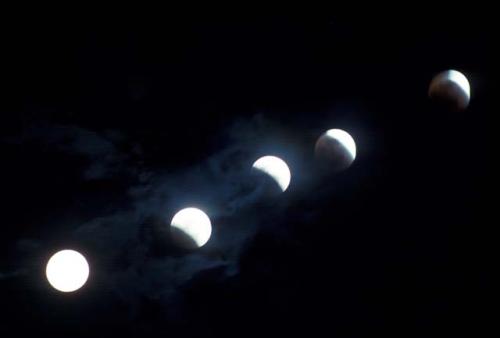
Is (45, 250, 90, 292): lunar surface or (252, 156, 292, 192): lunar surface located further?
(252, 156, 292, 192): lunar surface

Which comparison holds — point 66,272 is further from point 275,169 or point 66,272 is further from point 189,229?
point 275,169

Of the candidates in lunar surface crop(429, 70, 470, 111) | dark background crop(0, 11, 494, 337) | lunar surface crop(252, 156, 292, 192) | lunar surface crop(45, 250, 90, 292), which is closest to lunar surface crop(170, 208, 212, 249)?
dark background crop(0, 11, 494, 337)

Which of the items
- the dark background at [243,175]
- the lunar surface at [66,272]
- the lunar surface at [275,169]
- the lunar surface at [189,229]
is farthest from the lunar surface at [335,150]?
the lunar surface at [66,272]

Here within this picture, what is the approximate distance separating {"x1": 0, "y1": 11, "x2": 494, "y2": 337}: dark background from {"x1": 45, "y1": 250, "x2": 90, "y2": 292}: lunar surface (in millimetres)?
403

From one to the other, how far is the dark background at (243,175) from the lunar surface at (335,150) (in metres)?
0.38

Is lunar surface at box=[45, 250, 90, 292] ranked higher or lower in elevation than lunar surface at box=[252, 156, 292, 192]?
lower

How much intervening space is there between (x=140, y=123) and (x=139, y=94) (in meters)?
0.21

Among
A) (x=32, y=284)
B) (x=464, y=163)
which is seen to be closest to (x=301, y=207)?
(x=464, y=163)

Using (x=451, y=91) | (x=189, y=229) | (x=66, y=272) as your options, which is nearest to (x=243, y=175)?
(x=189, y=229)

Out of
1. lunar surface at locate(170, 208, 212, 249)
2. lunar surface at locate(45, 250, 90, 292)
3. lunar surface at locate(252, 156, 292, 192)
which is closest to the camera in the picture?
lunar surface at locate(45, 250, 90, 292)

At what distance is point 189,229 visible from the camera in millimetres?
3641

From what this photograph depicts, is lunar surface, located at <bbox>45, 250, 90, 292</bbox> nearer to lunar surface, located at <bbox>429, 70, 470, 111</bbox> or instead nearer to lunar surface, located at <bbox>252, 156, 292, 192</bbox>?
lunar surface, located at <bbox>252, 156, 292, 192</bbox>

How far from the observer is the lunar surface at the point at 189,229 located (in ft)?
11.9

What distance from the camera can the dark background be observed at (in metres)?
3.89
